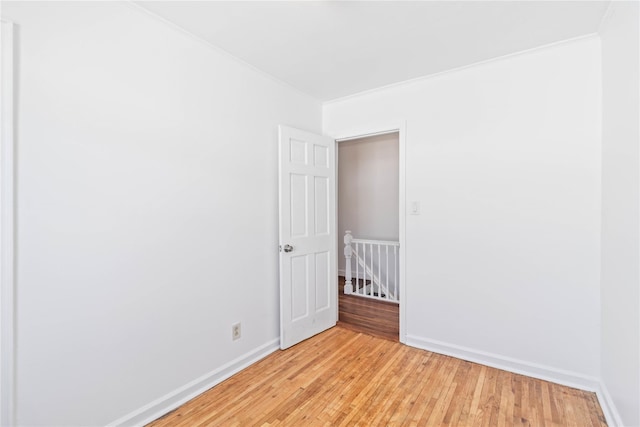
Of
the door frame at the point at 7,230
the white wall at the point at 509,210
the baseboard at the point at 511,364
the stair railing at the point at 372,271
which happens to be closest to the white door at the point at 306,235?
the white wall at the point at 509,210

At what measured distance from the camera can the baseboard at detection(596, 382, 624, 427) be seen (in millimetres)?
1629

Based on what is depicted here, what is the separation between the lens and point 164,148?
188 cm

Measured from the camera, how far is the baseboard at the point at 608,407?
1.63 meters

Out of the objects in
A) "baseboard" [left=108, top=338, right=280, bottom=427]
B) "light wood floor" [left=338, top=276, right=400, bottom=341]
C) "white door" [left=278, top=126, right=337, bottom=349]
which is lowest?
"light wood floor" [left=338, top=276, right=400, bottom=341]

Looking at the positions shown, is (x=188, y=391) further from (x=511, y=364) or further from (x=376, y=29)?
(x=376, y=29)

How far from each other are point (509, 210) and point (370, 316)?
1945 mm

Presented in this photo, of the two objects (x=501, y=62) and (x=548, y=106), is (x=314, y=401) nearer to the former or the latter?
(x=548, y=106)

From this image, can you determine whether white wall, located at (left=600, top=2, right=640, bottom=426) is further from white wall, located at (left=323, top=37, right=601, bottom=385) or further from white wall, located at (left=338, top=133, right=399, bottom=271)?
white wall, located at (left=338, top=133, right=399, bottom=271)

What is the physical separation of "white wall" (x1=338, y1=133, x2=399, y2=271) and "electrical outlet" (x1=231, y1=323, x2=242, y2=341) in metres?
3.22

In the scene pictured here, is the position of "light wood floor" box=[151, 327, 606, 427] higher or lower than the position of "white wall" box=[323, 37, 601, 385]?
lower

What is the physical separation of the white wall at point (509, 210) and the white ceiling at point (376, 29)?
27 cm

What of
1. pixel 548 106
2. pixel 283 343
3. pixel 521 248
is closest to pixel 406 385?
pixel 283 343

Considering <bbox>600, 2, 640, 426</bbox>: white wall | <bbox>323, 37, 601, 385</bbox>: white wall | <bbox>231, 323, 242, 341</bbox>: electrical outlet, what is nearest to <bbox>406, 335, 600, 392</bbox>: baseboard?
<bbox>323, 37, 601, 385</bbox>: white wall

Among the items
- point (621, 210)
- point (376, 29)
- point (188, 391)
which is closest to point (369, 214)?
point (376, 29)
